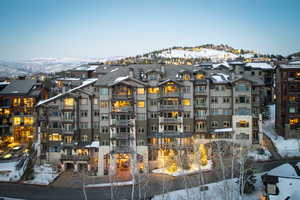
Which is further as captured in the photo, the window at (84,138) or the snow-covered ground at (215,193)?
the window at (84,138)

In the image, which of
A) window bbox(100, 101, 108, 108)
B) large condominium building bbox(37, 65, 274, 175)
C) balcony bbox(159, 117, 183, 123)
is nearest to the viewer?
large condominium building bbox(37, 65, 274, 175)

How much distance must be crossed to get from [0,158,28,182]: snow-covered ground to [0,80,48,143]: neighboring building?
48.4ft

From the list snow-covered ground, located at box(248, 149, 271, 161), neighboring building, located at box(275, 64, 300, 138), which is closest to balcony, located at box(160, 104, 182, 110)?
snow-covered ground, located at box(248, 149, 271, 161)

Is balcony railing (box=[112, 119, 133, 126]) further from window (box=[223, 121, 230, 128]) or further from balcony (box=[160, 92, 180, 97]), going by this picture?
window (box=[223, 121, 230, 128])

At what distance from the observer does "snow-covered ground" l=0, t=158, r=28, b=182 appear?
42.1m

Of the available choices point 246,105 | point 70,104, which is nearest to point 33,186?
point 70,104

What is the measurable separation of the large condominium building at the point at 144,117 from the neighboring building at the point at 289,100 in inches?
305

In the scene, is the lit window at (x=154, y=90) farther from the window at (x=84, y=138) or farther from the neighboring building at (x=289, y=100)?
the neighboring building at (x=289, y=100)

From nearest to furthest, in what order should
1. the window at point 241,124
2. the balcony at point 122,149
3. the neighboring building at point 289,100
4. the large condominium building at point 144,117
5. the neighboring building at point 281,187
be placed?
the neighboring building at point 281,187
the balcony at point 122,149
the large condominium building at point 144,117
the window at point 241,124
the neighboring building at point 289,100

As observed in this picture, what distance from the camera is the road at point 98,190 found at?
36.1 meters

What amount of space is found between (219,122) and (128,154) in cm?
1796

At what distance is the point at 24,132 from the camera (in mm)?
58969

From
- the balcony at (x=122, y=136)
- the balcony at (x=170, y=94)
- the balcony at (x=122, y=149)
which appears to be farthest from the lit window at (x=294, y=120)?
the balcony at (x=122, y=149)

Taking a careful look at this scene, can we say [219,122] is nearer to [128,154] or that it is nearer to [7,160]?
[128,154]
